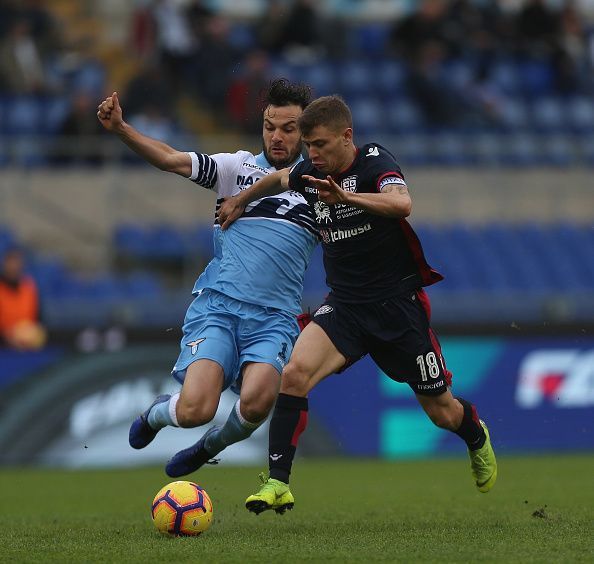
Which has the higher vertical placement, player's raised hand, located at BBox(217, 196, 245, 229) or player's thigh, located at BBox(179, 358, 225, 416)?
player's raised hand, located at BBox(217, 196, 245, 229)

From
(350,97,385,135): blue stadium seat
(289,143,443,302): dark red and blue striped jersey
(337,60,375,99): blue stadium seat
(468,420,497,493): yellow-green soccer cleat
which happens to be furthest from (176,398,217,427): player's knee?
(337,60,375,99): blue stadium seat

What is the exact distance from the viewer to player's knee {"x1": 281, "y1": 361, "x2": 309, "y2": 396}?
305 inches

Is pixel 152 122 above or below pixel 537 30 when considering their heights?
below

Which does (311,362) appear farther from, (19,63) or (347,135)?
(19,63)

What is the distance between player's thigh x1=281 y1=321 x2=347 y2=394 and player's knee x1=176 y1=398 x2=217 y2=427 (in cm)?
50

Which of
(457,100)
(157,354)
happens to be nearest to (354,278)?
(157,354)

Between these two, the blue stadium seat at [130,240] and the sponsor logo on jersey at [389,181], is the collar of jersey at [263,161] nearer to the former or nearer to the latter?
the sponsor logo on jersey at [389,181]

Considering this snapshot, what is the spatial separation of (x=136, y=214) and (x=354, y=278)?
9872 millimetres

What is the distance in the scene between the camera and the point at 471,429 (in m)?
8.38

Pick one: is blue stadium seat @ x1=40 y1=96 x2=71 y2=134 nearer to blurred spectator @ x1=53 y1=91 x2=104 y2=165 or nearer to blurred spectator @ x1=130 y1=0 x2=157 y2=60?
blurred spectator @ x1=53 y1=91 x2=104 y2=165

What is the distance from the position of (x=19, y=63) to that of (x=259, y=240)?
11325 mm

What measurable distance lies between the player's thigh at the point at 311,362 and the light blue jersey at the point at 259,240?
60 centimetres

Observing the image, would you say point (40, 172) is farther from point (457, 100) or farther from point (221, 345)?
point (221, 345)

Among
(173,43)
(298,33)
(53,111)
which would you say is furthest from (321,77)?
(53,111)
